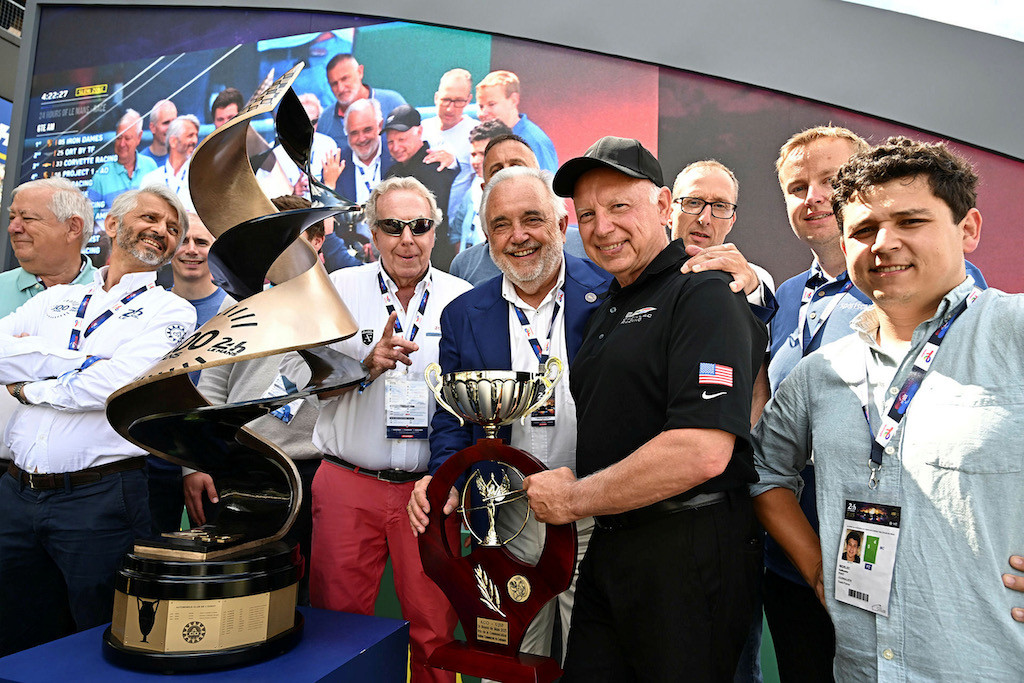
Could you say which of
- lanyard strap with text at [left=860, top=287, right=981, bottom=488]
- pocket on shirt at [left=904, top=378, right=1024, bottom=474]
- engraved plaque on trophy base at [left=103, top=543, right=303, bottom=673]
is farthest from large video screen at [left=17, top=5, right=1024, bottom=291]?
engraved plaque on trophy base at [left=103, top=543, right=303, bottom=673]

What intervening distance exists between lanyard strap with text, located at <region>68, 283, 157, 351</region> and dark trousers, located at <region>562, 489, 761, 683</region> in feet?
6.58

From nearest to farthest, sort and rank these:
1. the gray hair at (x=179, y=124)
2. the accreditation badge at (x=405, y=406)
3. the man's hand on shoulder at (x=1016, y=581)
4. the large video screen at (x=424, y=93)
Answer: the man's hand on shoulder at (x=1016, y=581) → the accreditation badge at (x=405, y=406) → the large video screen at (x=424, y=93) → the gray hair at (x=179, y=124)

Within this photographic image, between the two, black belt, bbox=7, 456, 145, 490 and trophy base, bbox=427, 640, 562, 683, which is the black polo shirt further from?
black belt, bbox=7, 456, 145, 490

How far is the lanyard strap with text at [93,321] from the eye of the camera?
8.04ft

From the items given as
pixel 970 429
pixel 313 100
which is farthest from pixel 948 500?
pixel 313 100

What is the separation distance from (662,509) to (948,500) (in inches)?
22.0

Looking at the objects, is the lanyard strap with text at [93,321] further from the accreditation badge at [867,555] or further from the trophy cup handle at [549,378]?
the accreditation badge at [867,555]

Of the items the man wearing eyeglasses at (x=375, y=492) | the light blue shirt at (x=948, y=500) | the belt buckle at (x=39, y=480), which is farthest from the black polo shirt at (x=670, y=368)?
the belt buckle at (x=39, y=480)

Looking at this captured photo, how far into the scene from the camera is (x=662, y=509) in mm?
1536

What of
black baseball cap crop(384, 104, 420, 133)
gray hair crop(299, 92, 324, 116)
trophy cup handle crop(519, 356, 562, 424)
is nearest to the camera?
trophy cup handle crop(519, 356, 562, 424)

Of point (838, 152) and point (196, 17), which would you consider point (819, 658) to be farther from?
point (196, 17)

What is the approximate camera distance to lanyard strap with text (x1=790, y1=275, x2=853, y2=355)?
6.82 feet

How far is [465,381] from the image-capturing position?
5.49 feet

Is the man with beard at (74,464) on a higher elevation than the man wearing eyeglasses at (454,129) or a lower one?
lower
